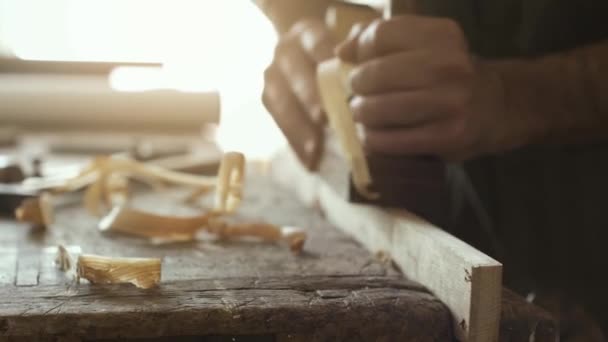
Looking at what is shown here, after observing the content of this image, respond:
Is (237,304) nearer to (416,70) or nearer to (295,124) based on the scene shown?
(416,70)

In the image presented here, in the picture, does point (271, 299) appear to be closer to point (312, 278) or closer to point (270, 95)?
point (312, 278)

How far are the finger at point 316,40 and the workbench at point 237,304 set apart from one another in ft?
1.00

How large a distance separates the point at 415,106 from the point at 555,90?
176mm

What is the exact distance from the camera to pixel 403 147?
2.24ft

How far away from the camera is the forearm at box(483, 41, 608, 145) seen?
728 mm

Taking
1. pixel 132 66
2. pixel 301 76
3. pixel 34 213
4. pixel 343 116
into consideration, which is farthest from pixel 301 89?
pixel 132 66

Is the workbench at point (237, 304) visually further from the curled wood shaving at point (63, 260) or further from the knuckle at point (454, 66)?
the knuckle at point (454, 66)

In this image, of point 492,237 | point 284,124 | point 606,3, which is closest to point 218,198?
point 284,124

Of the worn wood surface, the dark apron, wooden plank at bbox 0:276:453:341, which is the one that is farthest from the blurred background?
wooden plank at bbox 0:276:453:341

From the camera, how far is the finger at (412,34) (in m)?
0.67

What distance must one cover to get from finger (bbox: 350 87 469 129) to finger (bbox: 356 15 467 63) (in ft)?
0.15

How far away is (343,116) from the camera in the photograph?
749 millimetres

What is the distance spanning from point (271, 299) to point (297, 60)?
484 mm

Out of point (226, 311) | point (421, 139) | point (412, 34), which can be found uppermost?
point (412, 34)
